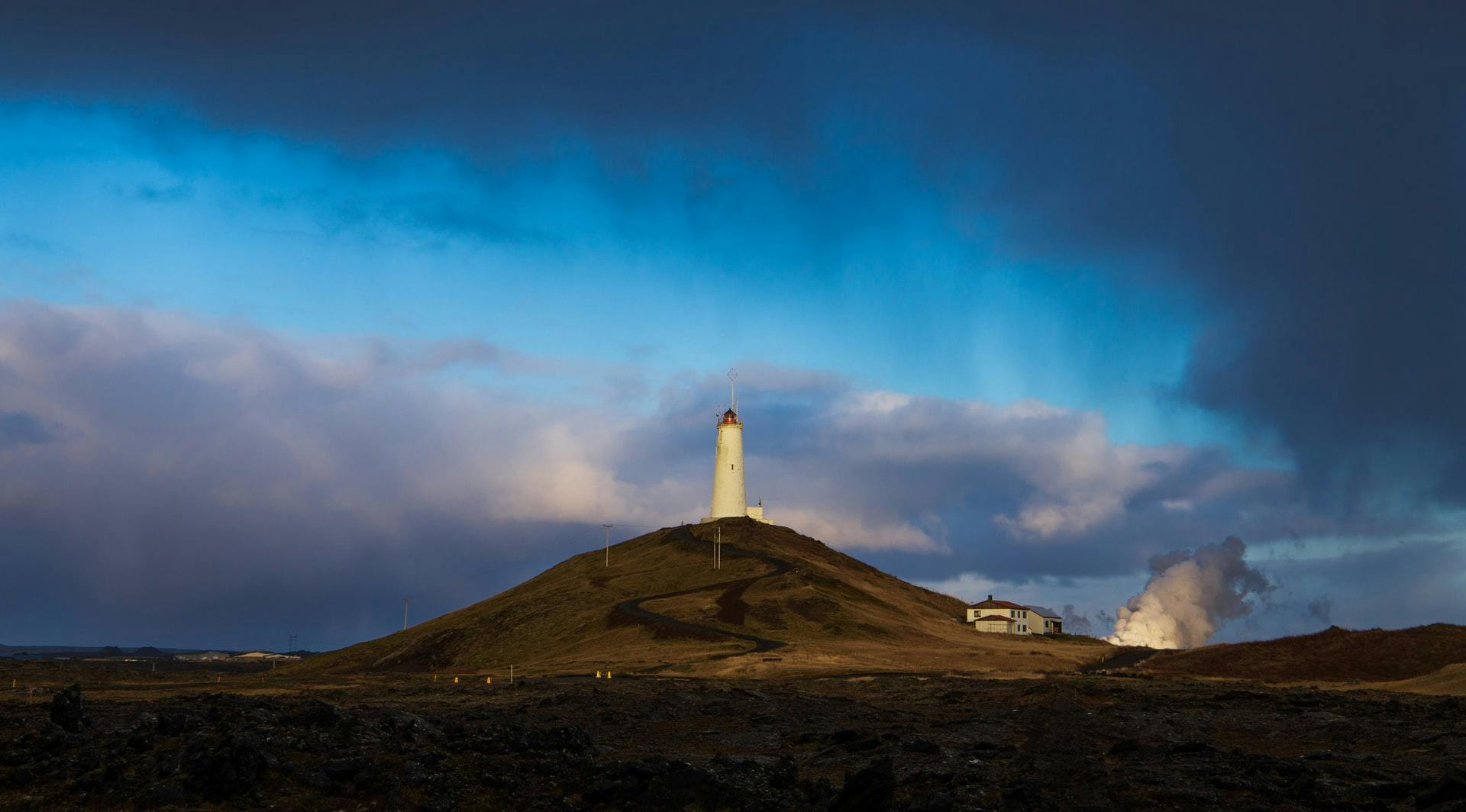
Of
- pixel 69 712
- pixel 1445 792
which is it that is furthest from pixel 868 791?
pixel 69 712

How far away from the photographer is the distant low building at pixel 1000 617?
17112 cm

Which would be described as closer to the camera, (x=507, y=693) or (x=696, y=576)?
(x=507, y=693)

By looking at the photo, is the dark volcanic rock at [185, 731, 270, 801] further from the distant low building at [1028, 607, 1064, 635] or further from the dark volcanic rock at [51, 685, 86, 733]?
the distant low building at [1028, 607, 1064, 635]

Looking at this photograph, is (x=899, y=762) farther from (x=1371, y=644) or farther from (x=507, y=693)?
(x=1371, y=644)

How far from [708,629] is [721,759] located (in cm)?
9470

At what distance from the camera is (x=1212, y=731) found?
52.0 m

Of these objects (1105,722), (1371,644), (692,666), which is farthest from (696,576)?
(1105,722)

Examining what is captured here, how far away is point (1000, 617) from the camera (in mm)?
172625

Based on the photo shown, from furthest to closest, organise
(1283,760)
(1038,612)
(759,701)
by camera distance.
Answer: (1038,612) → (759,701) → (1283,760)

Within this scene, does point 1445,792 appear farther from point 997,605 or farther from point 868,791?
point 997,605

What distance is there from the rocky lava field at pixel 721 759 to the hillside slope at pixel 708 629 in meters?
44.5

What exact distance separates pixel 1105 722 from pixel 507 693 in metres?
38.6

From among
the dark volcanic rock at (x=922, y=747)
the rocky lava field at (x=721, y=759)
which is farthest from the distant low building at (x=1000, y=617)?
the dark volcanic rock at (x=922, y=747)

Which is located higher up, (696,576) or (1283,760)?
(696,576)
